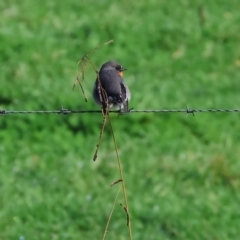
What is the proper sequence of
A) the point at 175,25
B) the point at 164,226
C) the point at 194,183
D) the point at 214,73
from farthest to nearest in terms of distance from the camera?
the point at 175,25 → the point at 214,73 → the point at 194,183 → the point at 164,226

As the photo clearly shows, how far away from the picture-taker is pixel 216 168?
8273 millimetres

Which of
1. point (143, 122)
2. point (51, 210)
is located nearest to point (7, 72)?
point (143, 122)

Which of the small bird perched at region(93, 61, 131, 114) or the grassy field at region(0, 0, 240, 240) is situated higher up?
the grassy field at region(0, 0, 240, 240)

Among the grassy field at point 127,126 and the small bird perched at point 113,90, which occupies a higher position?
the grassy field at point 127,126

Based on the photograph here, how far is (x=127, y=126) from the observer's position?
352 inches

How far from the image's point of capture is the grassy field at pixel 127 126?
7.34 m

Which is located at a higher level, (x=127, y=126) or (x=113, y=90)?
(x=127, y=126)

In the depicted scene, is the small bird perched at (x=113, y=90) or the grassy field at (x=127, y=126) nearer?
the small bird perched at (x=113, y=90)

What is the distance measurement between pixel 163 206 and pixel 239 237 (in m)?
0.77

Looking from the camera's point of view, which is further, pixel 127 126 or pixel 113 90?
pixel 127 126

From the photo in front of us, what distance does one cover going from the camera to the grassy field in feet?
24.1

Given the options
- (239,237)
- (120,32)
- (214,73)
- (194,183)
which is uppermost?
(120,32)

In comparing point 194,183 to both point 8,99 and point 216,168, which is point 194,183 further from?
point 8,99

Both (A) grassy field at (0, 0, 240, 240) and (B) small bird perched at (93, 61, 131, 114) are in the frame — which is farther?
(A) grassy field at (0, 0, 240, 240)
